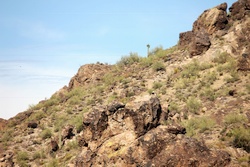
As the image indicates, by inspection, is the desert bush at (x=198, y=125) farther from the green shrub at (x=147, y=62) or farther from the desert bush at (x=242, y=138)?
the green shrub at (x=147, y=62)

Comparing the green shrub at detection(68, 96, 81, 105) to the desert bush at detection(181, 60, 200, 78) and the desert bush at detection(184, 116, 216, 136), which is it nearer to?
the desert bush at detection(181, 60, 200, 78)

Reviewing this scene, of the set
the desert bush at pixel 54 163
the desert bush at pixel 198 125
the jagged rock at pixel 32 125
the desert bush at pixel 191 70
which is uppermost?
the desert bush at pixel 191 70

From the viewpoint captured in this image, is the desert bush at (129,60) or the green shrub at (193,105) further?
the desert bush at (129,60)

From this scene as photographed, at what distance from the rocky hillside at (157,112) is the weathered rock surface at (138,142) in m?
0.04

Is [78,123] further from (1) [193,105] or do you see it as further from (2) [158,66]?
(2) [158,66]

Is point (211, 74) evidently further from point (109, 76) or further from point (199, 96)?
point (109, 76)

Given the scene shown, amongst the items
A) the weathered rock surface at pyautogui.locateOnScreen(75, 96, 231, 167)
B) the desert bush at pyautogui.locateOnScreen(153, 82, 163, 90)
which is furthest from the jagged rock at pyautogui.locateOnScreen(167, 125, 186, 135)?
the desert bush at pyautogui.locateOnScreen(153, 82, 163, 90)

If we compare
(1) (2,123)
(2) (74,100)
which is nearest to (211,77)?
(2) (74,100)

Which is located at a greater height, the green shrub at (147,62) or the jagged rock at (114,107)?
the green shrub at (147,62)

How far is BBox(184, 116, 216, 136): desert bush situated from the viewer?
14.8 meters

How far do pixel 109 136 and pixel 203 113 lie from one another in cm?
848

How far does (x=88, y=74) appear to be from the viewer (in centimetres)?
3381

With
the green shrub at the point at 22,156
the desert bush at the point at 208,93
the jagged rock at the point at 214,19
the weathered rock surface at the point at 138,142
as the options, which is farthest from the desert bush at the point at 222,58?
the green shrub at the point at 22,156

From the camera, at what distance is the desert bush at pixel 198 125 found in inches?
584
